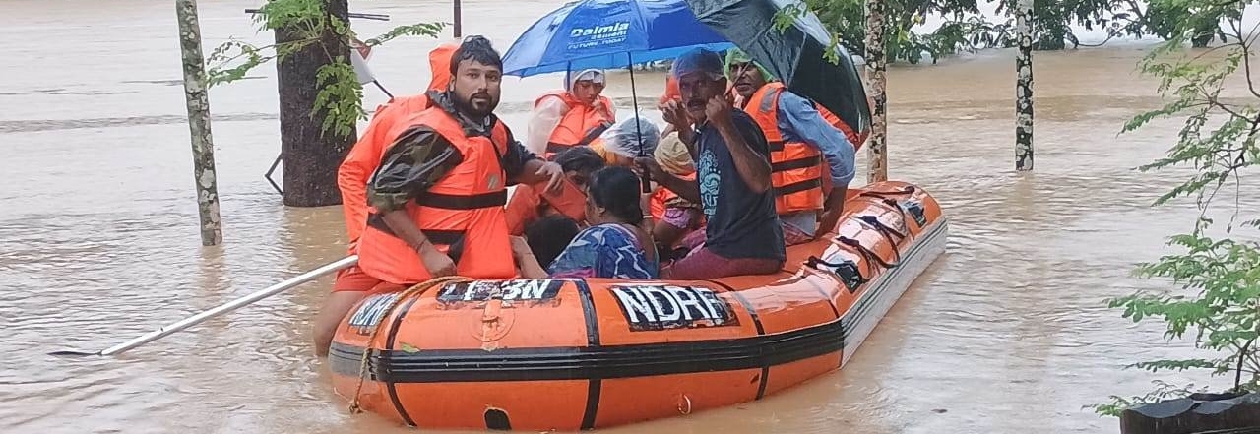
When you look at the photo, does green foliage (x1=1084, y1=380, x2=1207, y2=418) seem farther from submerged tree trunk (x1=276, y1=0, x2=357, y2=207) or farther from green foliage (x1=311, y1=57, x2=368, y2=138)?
submerged tree trunk (x1=276, y1=0, x2=357, y2=207)

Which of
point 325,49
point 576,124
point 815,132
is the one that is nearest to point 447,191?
point 815,132

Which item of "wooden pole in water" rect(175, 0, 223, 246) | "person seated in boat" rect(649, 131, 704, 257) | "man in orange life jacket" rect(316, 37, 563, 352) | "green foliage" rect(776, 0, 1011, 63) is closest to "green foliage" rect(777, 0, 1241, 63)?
"green foliage" rect(776, 0, 1011, 63)

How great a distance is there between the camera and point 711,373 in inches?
217

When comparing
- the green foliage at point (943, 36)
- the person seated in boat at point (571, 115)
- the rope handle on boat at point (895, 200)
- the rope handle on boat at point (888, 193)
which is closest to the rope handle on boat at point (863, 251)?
the rope handle on boat at point (895, 200)

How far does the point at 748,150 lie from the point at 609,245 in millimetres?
676

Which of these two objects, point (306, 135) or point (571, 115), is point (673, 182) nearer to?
point (571, 115)

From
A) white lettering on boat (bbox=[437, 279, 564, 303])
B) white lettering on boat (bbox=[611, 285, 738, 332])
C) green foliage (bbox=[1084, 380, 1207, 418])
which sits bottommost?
green foliage (bbox=[1084, 380, 1207, 418])

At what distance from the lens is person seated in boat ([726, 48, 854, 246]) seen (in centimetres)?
714

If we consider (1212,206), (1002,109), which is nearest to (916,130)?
(1002,109)

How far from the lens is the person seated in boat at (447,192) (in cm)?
577

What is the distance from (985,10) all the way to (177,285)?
23.4 meters

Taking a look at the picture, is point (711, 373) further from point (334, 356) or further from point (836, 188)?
point (836, 188)

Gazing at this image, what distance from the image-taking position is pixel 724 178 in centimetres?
605

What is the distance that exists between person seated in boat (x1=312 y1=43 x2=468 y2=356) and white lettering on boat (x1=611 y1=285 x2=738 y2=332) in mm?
1191
